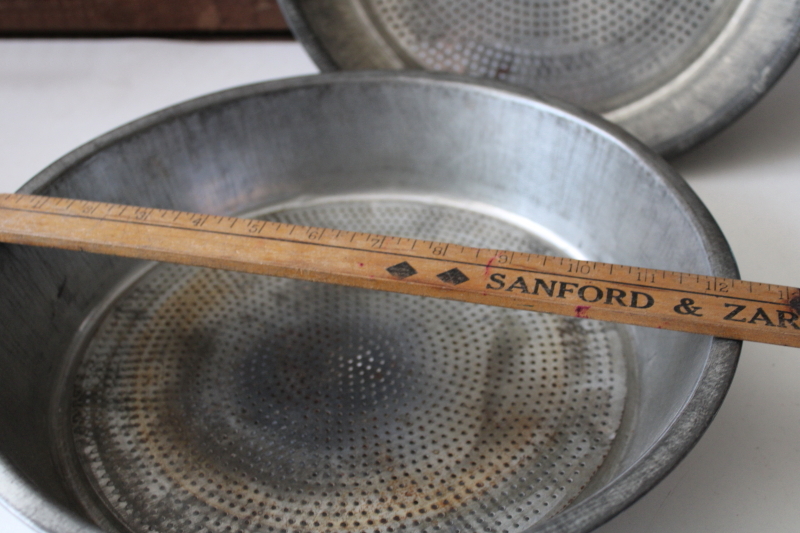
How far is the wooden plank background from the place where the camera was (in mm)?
1438

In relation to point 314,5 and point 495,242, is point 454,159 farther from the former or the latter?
point 314,5

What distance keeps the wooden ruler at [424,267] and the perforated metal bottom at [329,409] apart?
16 centimetres

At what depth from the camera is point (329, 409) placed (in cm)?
85

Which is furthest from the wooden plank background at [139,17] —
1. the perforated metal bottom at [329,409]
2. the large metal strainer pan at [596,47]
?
the perforated metal bottom at [329,409]

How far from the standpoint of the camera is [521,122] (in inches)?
40.8

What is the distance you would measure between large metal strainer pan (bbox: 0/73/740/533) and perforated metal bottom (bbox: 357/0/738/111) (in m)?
0.19

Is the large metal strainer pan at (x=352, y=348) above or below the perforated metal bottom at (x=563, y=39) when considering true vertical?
below

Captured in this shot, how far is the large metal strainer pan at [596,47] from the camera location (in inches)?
42.6

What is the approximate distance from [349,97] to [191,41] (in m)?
0.59

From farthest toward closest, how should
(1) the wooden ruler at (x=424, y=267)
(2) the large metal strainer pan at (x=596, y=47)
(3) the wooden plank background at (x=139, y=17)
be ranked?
(3) the wooden plank background at (x=139, y=17)
(2) the large metal strainer pan at (x=596, y=47)
(1) the wooden ruler at (x=424, y=267)

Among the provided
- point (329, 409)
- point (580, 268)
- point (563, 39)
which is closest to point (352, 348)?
point (329, 409)

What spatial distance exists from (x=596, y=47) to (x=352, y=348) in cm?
64

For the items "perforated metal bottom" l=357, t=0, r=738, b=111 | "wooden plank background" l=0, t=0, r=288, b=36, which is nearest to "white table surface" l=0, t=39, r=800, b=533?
"wooden plank background" l=0, t=0, r=288, b=36

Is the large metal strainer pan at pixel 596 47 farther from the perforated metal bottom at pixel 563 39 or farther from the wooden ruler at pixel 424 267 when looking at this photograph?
the wooden ruler at pixel 424 267
